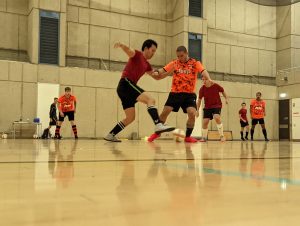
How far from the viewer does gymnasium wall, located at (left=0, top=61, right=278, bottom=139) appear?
1620 centimetres

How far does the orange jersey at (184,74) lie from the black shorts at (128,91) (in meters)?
1.40

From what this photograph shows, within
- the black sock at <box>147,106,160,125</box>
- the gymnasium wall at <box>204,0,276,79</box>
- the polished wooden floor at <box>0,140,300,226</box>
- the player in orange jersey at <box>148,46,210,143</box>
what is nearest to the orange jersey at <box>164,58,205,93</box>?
the player in orange jersey at <box>148,46,210,143</box>

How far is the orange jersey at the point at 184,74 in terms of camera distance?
25.9 feet

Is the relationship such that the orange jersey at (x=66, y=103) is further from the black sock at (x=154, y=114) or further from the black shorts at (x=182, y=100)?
the black sock at (x=154, y=114)

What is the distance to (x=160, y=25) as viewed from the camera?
21062 mm

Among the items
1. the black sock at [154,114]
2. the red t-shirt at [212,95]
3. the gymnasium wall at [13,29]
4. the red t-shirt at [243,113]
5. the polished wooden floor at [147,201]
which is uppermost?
the gymnasium wall at [13,29]

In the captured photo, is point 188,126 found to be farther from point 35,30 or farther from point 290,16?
point 290,16

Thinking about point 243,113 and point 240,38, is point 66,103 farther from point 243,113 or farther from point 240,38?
point 240,38

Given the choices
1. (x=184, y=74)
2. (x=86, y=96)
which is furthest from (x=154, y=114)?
(x=86, y=96)

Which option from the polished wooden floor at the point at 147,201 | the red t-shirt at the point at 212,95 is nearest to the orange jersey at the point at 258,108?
the red t-shirt at the point at 212,95

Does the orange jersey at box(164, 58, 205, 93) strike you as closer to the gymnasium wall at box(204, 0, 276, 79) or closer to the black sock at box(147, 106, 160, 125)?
the black sock at box(147, 106, 160, 125)

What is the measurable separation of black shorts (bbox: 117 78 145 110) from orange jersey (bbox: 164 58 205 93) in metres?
1.40

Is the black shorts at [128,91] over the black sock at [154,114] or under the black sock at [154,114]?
over

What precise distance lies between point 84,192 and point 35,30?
16.7 metres
